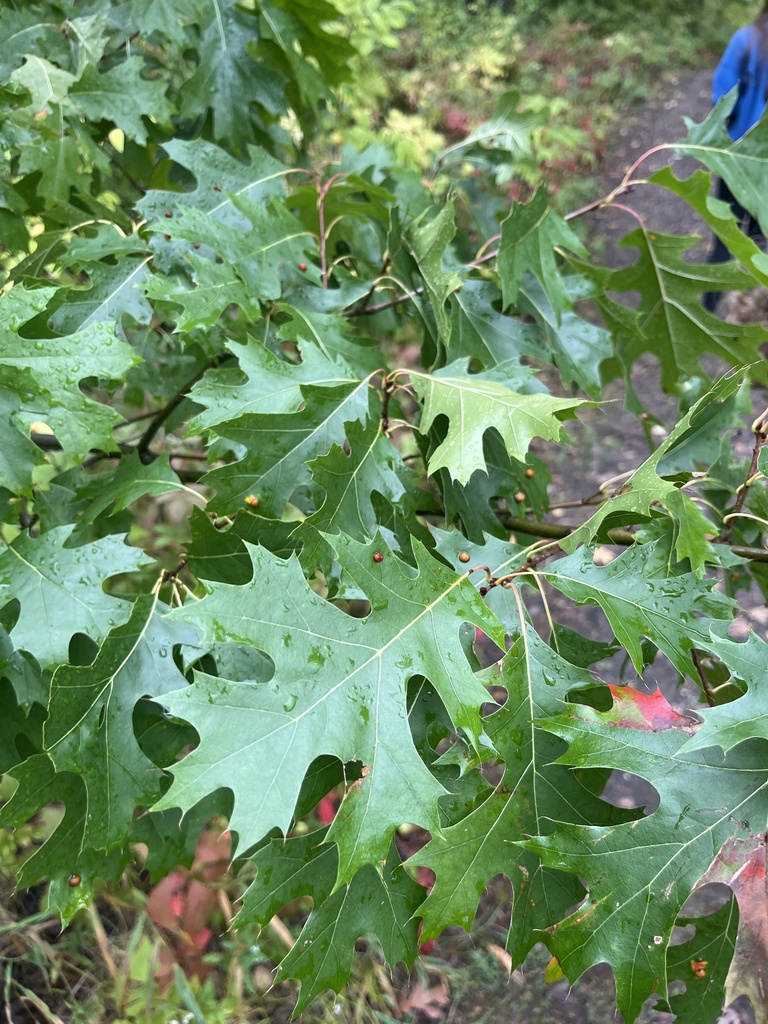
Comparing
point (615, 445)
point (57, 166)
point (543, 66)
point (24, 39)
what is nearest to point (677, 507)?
point (57, 166)

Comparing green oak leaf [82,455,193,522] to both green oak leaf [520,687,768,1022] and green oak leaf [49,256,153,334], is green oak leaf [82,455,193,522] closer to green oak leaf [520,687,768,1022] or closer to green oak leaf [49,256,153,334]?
green oak leaf [49,256,153,334]

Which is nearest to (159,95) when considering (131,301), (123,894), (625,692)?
(131,301)

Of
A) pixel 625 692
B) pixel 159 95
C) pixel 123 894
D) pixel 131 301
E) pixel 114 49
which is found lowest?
pixel 123 894

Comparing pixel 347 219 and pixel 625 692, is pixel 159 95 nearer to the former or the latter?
pixel 347 219

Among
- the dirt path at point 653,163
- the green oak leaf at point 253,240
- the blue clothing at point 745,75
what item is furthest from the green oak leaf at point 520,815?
the dirt path at point 653,163

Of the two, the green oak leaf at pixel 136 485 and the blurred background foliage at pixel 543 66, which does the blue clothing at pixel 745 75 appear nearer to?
the blurred background foliage at pixel 543 66

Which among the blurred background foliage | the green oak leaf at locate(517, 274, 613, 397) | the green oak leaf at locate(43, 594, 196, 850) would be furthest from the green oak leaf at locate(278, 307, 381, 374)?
the blurred background foliage
